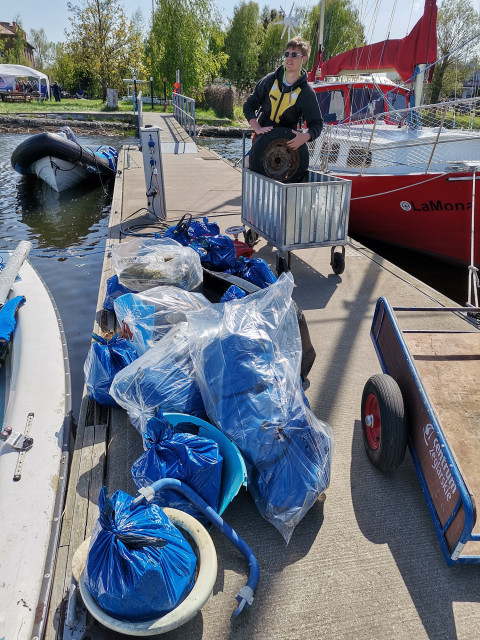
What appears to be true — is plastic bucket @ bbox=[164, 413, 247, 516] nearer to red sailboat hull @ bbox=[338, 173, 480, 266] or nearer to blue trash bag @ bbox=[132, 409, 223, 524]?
blue trash bag @ bbox=[132, 409, 223, 524]

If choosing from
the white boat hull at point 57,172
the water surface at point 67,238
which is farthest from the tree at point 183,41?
the white boat hull at point 57,172

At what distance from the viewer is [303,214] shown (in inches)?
200

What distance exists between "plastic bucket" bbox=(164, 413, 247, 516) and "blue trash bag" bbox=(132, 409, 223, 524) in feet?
0.19

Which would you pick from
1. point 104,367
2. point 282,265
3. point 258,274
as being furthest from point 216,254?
point 104,367

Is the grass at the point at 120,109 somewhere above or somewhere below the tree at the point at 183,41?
below

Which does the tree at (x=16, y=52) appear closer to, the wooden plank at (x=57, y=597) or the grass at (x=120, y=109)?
the grass at (x=120, y=109)

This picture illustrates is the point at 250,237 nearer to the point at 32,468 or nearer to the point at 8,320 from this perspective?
the point at 8,320

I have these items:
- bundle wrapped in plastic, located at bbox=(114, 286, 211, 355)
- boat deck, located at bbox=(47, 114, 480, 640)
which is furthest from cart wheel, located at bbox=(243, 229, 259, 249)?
boat deck, located at bbox=(47, 114, 480, 640)

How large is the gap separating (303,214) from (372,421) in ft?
9.90

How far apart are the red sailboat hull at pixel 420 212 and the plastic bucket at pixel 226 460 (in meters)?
5.55

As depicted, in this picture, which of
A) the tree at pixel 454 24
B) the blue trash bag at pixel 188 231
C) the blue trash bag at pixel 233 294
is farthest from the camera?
the tree at pixel 454 24

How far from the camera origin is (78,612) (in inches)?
69.9

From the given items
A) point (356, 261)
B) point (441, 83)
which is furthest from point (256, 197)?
point (441, 83)

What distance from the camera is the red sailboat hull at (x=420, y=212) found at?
641 cm
